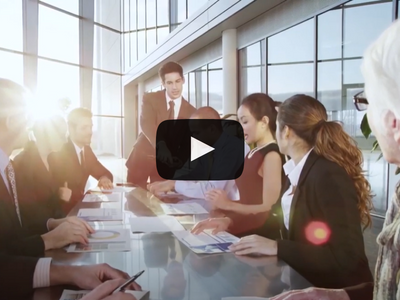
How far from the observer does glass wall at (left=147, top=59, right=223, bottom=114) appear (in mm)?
1087

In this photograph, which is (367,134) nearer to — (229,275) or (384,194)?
(384,194)

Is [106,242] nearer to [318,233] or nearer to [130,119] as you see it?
[130,119]

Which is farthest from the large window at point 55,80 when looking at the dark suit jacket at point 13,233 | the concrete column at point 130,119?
the dark suit jacket at point 13,233

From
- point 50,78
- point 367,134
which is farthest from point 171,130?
point 367,134

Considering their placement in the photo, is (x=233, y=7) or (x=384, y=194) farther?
(x=233, y=7)

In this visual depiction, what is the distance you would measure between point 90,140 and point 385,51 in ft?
2.62

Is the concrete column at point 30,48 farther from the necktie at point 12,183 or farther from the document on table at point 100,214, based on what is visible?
the document on table at point 100,214

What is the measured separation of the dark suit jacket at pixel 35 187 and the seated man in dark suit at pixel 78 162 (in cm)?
4

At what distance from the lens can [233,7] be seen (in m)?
1.09

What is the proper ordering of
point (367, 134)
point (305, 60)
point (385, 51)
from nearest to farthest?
1. point (385, 51)
2. point (367, 134)
3. point (305, 60)

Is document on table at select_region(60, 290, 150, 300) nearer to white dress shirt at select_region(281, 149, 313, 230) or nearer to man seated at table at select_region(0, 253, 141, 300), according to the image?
man seated at table at select_region(0, 253, 141, 300)

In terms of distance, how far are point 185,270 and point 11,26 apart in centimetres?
77

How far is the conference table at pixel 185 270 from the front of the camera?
911 mm

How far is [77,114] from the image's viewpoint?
1.06 metres
